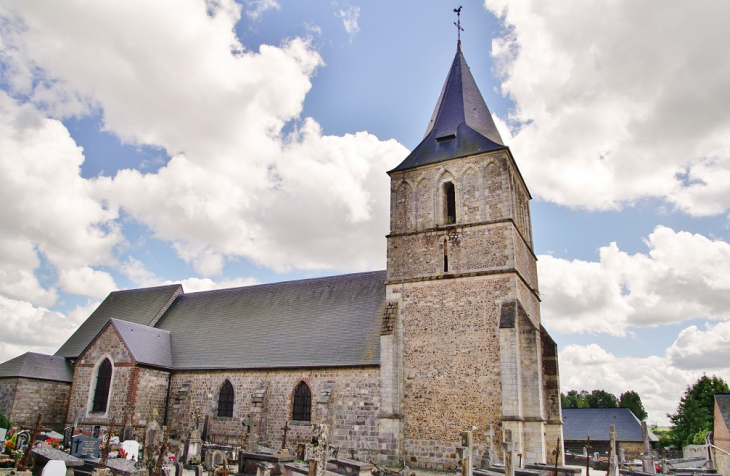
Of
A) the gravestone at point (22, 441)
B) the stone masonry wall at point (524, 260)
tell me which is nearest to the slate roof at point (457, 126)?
the stone masonry wall at point (524, 260)

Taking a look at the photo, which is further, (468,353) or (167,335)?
(167,335)

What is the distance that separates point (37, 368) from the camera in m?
24.0

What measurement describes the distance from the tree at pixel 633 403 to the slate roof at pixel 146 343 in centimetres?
6277

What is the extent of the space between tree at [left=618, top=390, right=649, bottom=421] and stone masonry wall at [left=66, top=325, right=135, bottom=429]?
64.8 metres

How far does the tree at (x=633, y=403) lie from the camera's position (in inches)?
2692

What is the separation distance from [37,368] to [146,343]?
16.0ft

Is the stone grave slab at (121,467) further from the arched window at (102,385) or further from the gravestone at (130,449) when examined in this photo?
the arched window at (102,385)

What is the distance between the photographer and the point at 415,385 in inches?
747

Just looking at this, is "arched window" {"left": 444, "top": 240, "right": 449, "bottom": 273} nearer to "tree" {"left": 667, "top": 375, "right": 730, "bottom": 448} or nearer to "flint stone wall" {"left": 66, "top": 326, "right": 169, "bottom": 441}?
"flint stone wall" {"left": 66, "top": 326, "right": 169, "bottom": 441}

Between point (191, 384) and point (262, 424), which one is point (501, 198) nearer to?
point (262, 424)

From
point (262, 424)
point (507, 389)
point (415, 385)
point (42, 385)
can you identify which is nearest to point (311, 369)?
point (262, 424)

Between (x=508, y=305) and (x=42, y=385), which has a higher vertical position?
(x=508, y=305)

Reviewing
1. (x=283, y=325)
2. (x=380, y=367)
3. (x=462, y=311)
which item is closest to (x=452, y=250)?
(x=462, y=311)

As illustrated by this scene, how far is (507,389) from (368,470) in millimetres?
5754
